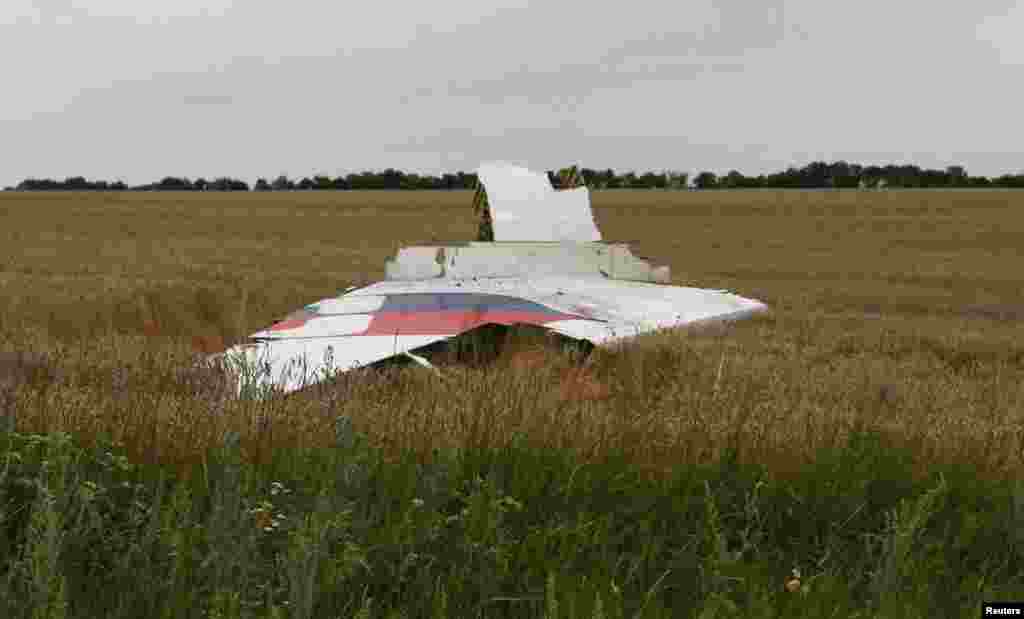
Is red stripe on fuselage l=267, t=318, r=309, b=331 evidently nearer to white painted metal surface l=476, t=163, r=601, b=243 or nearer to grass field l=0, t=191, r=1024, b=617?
grass field l=0, t=191, r=1024, b=617

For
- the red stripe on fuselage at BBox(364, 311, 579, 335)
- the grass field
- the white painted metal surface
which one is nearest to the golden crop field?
the grass field

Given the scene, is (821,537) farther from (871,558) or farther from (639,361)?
(639,361)

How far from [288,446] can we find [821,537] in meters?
1.77

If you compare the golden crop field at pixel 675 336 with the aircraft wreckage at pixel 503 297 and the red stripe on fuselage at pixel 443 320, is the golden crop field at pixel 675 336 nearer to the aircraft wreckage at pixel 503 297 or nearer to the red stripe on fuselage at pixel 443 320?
the aircraft wreckage at pixel 503 297

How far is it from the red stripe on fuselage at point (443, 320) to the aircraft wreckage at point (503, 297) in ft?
0.04

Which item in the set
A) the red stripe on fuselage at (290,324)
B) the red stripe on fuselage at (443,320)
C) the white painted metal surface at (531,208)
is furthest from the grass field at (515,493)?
the white painted metal surface at (531,208)

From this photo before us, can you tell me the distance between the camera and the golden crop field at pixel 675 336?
13.3 feet

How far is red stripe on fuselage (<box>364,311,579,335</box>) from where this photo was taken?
8.52 meters

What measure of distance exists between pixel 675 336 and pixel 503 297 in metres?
2.76

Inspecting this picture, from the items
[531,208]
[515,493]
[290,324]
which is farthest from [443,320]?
[531,208]

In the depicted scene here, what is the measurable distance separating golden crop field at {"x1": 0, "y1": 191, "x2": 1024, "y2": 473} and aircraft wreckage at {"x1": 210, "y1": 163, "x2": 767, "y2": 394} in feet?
1.88

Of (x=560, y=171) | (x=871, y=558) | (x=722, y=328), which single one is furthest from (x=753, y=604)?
(x=560, y=171)

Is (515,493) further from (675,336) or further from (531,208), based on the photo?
(531,208)

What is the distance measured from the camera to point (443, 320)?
9.19 meters
